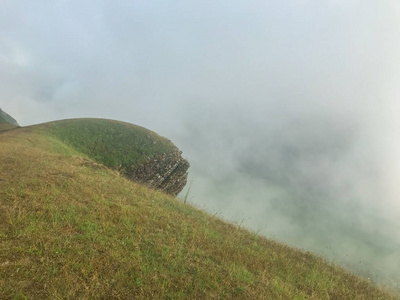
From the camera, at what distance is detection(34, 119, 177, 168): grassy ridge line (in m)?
38.3

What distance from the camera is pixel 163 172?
4197cm

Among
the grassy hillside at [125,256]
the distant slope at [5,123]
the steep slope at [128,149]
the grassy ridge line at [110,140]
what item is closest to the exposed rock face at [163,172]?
the steep slope at [128,149]

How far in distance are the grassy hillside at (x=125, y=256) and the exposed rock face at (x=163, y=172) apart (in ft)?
81.2

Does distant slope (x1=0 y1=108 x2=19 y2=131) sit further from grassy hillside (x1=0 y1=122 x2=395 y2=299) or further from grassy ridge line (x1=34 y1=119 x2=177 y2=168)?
grassy hillside (x1=0 y1=122 x2=395 y2=299)

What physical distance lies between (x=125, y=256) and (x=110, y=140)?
38.3 m

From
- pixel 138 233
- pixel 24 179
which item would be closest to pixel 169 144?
pixel 24 179

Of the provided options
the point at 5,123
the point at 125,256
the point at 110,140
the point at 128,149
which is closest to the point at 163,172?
the point at 128,149

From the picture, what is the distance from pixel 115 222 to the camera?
32.4ft

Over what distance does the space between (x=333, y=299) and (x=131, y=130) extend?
147 ft

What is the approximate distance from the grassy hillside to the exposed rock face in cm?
2475

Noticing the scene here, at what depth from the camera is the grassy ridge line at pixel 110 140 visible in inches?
1508

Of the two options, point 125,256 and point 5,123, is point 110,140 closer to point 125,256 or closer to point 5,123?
point 5,123

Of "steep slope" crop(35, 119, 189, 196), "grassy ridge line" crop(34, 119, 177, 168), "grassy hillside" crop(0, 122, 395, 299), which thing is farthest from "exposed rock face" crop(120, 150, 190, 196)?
"grassy hillside" crop(0, 122, 395, 299)

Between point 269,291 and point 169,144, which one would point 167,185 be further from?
point 269,291
